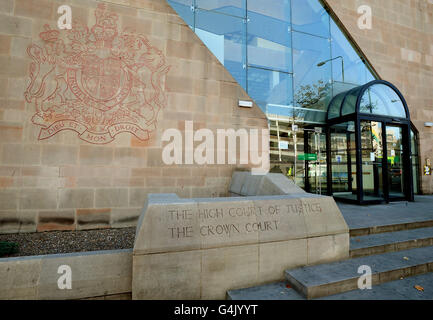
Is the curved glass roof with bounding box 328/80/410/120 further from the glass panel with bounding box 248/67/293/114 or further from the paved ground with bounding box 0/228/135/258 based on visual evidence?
the paved ground with bounding box 0/228/135/258

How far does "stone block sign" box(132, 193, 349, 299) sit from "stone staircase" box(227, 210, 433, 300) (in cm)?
18

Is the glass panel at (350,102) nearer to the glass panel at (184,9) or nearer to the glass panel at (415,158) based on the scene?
the glass panel at (415,158)

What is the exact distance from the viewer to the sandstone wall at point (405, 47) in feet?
34.1

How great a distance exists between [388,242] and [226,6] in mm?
8766

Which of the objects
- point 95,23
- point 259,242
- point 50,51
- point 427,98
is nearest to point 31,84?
point 50,51

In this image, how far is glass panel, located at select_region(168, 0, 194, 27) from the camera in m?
6.87

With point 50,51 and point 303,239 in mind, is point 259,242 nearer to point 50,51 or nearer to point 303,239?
point 303,239

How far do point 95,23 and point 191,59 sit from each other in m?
2.73

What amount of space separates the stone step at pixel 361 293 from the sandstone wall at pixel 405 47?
10639 mm

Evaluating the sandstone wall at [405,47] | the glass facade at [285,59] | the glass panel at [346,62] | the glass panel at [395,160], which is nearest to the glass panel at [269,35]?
the glass facade at [285,59]

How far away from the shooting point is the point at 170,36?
6625 millimetres

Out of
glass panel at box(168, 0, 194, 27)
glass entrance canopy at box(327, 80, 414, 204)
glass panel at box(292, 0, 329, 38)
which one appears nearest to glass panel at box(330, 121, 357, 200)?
glass entrance canopy at box(327, 80, 414, 204)

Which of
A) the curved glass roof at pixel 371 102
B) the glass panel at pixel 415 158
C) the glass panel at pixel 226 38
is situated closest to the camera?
the glass panel at pixel 226 38

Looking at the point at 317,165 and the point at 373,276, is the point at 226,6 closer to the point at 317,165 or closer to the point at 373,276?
the point at 317,165
